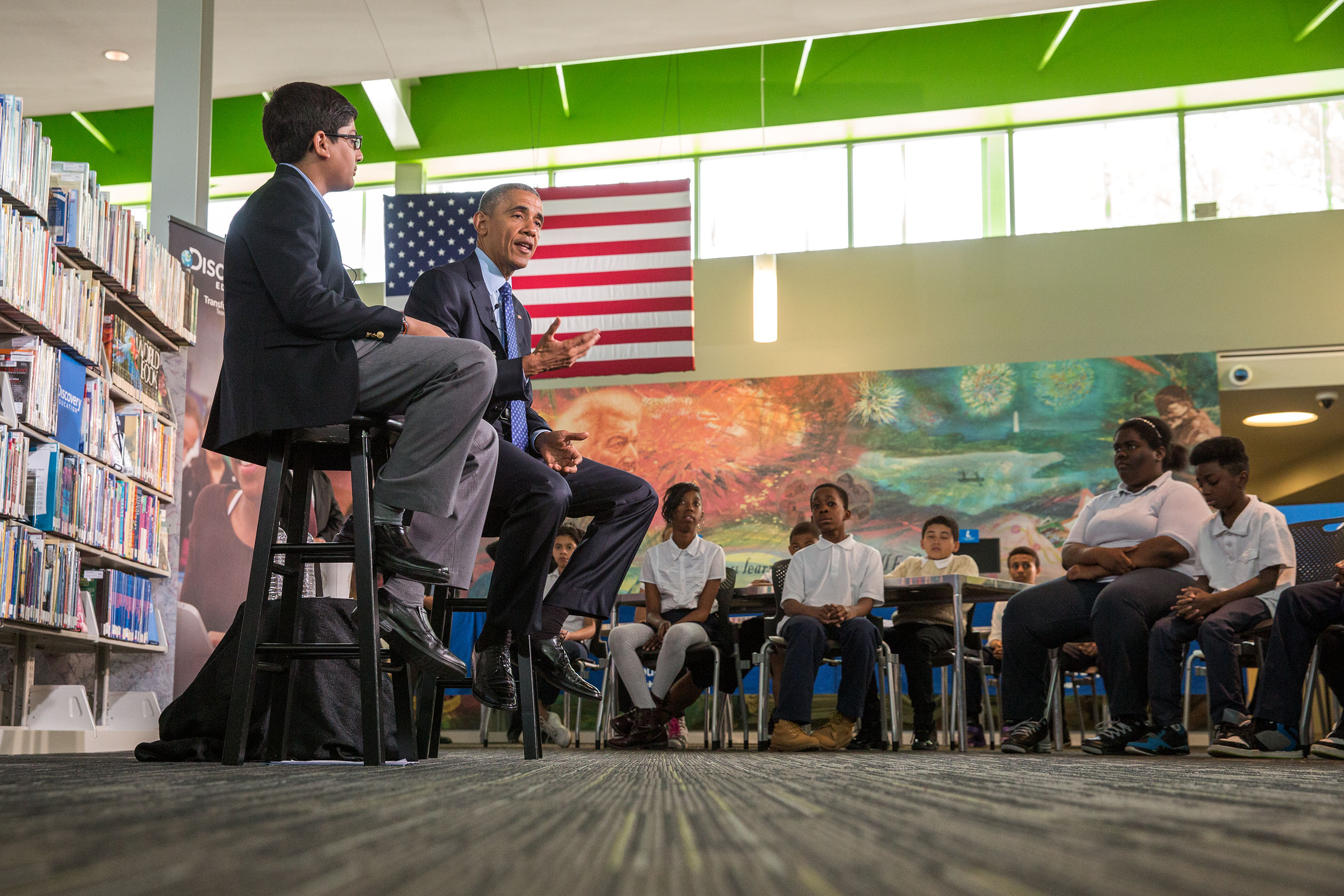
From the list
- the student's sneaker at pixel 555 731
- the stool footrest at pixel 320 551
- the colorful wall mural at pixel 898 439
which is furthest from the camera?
the colorful wall mural at pixel 898 439

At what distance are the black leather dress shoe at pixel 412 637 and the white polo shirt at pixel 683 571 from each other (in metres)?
3.70

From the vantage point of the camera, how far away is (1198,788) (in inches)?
41.2

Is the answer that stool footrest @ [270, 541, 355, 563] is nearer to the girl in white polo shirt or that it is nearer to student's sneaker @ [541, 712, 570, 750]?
the girl in white polo shirt

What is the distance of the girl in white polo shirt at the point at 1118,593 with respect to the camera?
148 inches

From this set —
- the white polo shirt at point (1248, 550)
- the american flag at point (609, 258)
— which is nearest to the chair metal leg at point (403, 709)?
the white polo shirt at point (1248, 550)

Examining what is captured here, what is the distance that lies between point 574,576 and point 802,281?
774cm

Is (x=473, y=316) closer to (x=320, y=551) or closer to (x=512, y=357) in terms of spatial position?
(x=512, y=357)

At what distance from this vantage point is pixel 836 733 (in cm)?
469

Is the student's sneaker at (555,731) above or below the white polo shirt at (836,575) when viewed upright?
below

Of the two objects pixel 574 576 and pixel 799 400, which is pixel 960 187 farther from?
pixel 574 576

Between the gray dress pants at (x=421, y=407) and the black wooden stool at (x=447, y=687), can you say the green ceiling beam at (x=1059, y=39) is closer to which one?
the black wooden stool at (x=447, y=687)

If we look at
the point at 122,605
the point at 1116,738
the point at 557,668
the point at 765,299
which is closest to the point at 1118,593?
the point at 1116,738

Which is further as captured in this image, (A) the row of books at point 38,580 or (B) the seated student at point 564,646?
(B) the seated student at point 564,646

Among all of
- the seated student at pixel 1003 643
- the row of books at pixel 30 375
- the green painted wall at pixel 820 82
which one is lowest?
the seated student at pixel 1003 643
